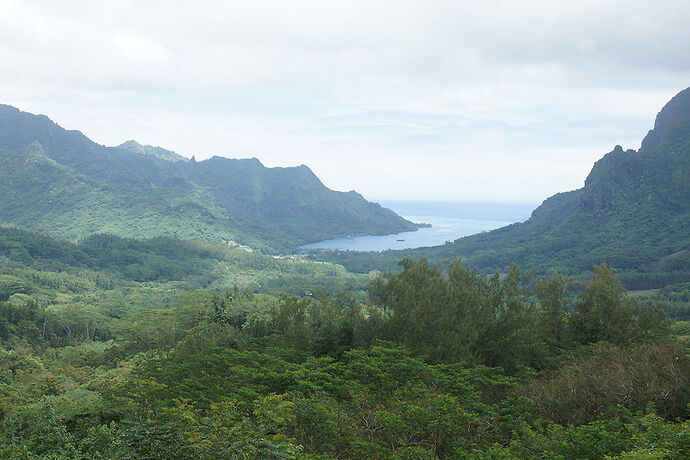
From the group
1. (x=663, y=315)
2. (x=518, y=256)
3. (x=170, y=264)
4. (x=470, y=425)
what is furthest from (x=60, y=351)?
(x=518, y=256)

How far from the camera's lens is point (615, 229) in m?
131

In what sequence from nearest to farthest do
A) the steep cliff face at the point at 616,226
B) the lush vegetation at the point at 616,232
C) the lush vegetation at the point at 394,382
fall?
1. the lush vegetation at the point at 394,382
2. the lush vegetation at the point at 616,232
3. the steep cliff face at the point at 616,226

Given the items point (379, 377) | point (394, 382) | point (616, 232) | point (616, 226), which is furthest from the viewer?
point (616, 226)

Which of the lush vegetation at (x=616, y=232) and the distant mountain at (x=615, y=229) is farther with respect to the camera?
the distant mountain at (x=615, y=229)

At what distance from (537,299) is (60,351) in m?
51.6

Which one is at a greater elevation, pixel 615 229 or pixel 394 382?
pixel 615 229

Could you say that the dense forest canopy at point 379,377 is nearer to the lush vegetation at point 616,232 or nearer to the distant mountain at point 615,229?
the lush vegetation at point 616,232

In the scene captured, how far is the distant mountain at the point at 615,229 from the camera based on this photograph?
111062mm

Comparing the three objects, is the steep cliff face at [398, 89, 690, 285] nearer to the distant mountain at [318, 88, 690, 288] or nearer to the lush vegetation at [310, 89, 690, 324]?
the distant mountain at [318, 88, 690, 288]

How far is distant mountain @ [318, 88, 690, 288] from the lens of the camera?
111m

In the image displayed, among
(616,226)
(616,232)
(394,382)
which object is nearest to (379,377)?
(394,382)

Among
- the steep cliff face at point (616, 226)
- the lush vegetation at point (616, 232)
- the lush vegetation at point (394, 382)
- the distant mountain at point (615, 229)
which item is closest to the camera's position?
the lush vegetation at point (394, 382)

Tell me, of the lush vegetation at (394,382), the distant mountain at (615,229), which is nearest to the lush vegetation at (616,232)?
the distant mountain at (615,229)

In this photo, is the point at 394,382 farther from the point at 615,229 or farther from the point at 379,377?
the point at 615,229
